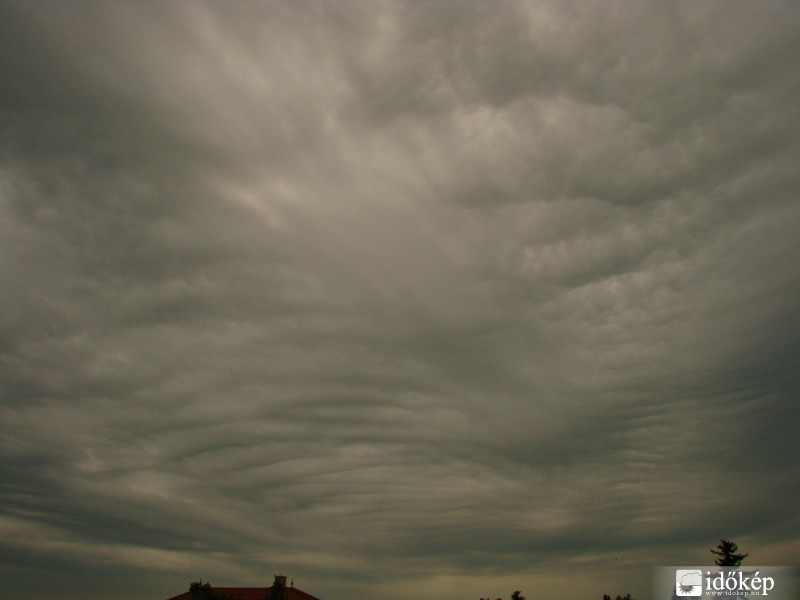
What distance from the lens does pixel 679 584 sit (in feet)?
242

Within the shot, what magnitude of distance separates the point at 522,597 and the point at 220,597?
58445 millimetres

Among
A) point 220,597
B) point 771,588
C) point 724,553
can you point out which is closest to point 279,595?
point 220,597

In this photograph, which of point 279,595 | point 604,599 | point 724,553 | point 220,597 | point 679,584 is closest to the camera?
point 220,597

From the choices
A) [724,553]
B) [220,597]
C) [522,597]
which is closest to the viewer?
[220,597]

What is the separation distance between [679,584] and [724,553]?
21.8 m

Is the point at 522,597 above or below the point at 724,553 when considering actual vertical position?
below

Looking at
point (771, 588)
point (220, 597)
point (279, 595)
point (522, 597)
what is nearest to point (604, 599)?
point (522, 597)

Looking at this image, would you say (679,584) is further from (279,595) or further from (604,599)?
(279,595)

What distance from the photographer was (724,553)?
90.3 metres

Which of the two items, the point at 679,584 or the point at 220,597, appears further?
the point at 679,584

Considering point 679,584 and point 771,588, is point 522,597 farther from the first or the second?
point 771,588

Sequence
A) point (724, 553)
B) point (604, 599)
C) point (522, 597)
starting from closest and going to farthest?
1. point (724, 553)
2. point (522, 597)
3. point (604, 599)

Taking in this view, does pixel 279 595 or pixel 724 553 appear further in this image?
Answer: pixel 724 553

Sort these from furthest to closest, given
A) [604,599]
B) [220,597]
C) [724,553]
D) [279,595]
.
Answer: [604,599]
[724,553]
[279,595]
[220,597]
